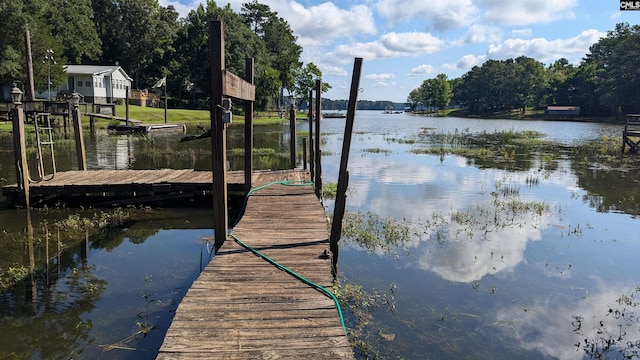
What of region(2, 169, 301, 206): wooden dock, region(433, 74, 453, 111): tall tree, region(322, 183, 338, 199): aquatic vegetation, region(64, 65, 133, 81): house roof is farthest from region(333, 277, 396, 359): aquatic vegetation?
region(433, 74, 453, 111): tall tree

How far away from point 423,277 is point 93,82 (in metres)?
58.9

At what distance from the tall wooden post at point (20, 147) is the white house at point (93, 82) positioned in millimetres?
47287

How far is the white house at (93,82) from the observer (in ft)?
A: 186

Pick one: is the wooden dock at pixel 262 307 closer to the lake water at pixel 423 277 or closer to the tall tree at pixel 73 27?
the lake water at pixel 423 277

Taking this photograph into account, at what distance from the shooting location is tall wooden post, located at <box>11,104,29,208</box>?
12.3m

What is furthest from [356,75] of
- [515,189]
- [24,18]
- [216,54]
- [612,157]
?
[24,18]

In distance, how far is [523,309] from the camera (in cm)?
759

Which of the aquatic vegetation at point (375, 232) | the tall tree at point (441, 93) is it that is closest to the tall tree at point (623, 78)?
the tall tree at point (441, 93)

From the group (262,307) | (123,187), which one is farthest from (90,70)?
(262,307)

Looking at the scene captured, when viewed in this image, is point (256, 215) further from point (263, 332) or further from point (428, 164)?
point (428, 164)

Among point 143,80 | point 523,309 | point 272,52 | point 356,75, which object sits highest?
point 272,52

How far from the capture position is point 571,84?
10412 cm

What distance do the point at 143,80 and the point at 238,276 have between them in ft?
265

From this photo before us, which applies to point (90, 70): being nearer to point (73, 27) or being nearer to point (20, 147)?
point (73, 27)
